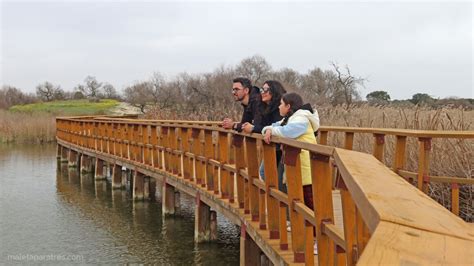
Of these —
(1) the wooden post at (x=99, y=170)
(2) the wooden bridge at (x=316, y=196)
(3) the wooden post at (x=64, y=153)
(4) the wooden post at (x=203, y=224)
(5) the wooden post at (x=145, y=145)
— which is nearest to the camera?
(2) the wooden bridge at (x=316, y=196)

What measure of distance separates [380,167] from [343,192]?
66 centimetres

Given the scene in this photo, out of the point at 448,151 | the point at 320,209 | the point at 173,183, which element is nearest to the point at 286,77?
the point at 173,183

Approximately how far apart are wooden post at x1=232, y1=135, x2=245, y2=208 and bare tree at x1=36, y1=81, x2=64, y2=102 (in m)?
86.6

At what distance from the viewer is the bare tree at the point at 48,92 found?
87.9m

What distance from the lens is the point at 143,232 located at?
1033cm

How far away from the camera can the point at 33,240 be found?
9695mm

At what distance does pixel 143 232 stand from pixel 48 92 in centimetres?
8476

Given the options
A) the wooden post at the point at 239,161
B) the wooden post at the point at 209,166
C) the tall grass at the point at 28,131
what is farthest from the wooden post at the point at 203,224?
the tall grass at the point at 28,131

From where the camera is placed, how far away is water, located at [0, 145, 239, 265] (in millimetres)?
8641

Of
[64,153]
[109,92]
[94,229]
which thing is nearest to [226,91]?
[64,153]

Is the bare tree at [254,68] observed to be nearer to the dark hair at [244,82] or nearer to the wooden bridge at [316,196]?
the wooden bridge at [316,196]

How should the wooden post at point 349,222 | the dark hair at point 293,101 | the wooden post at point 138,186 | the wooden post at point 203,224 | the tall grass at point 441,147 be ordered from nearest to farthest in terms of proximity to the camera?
the wooden post at point 349,222, the dark hair at point 293,101, the tall grass at point 441,147, the wooden post at point 203,224, the wooden post at point 138,186

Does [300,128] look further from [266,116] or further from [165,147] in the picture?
[165,147]

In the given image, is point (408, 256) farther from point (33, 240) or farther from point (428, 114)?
point (33, 240)
